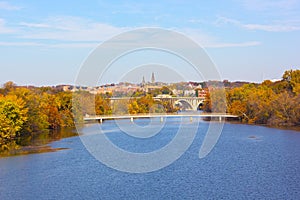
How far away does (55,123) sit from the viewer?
39.0 meters

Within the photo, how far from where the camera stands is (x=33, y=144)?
2727cm

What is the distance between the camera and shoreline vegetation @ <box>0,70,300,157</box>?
2922 cm

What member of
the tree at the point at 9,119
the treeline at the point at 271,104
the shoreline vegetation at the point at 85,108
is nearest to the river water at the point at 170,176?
the shoreline vegetation at the point at 85,108

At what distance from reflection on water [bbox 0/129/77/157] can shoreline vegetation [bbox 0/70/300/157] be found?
0.20 ft

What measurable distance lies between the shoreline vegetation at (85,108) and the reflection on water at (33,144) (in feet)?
0.20

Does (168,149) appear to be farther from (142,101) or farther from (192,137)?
(142,101)

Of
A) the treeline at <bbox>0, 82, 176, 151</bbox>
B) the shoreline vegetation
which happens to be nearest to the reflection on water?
the shoreline vegetation

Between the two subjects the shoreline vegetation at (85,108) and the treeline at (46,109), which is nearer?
the treeline at (46,109)

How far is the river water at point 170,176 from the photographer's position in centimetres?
1485

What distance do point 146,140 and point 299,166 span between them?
13.4m

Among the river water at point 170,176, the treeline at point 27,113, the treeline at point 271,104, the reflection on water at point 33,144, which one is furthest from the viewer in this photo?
the treeline at point 271,104

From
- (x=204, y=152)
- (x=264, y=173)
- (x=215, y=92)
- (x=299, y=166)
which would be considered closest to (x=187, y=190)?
(x=264, y=173)

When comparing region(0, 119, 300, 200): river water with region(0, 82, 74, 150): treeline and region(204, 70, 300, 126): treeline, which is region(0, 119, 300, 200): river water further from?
region(204, 70, 300, 126): treeline

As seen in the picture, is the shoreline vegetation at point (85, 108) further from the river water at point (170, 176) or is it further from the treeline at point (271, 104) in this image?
the river water at point (170, 176)
